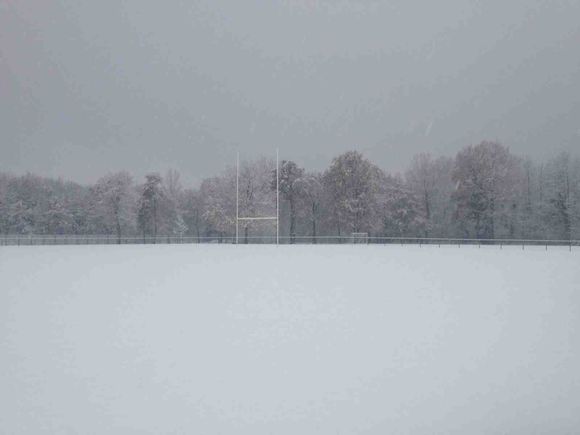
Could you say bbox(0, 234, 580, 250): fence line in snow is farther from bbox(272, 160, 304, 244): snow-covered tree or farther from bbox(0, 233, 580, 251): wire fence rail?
bbox(272, 160, 304, 244): snow-covered tree

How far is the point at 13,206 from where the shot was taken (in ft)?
216

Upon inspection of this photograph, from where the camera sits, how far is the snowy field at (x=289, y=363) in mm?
4930

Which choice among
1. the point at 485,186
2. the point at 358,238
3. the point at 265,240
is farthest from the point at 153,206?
the point at 485,186

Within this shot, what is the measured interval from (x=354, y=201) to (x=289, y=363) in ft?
157

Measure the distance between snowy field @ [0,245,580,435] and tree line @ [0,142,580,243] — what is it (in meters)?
39.1

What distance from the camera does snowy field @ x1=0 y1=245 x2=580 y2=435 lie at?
4930 millimetres

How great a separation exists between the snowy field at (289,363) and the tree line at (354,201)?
39.1m

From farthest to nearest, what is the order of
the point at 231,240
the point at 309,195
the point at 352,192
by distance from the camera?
the point at 231,240 < the point at 309,195 < the point at 352,192

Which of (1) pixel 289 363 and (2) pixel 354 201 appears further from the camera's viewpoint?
(2) pixel 354 201

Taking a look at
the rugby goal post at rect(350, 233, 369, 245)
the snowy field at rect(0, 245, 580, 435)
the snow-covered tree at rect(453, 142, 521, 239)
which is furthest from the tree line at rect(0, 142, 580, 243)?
the snowy field at rect(0, 245, 580, 435)

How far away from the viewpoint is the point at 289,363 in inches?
260

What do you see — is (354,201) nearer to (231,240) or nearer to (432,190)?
(432,190)

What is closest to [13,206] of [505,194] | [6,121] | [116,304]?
[6,121]

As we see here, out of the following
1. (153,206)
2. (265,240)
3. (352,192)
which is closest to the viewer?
(352,192)
